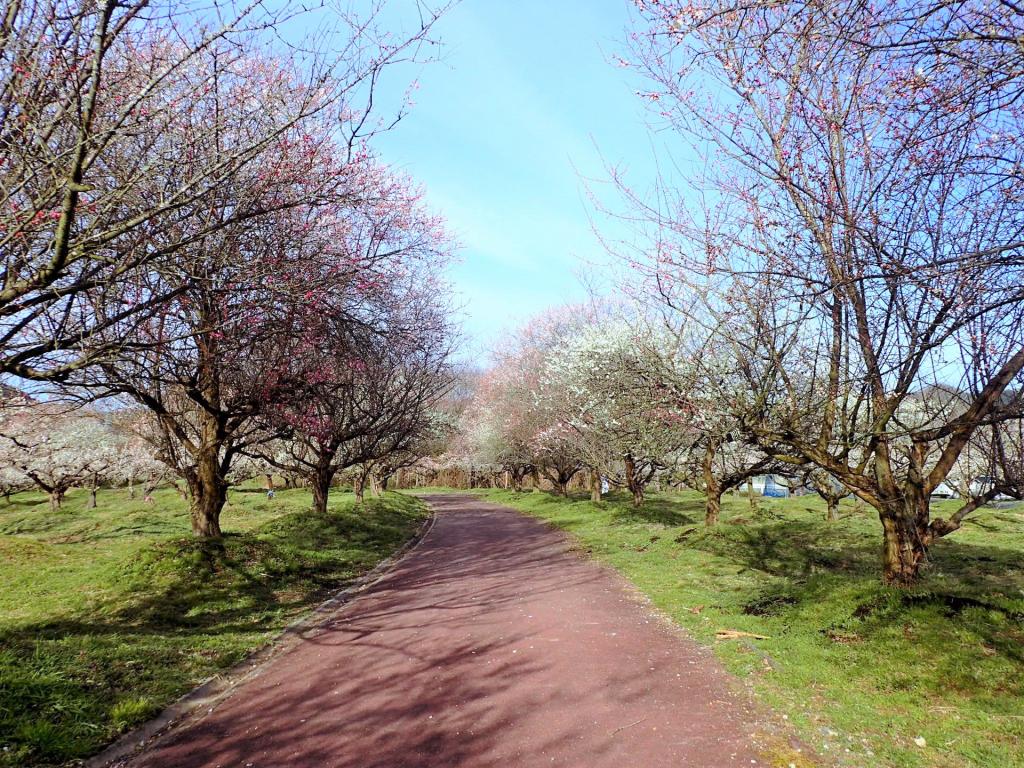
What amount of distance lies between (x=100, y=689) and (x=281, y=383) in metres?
6.18

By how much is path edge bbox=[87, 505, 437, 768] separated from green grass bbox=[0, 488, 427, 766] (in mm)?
111

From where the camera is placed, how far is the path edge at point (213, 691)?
470 centimetres

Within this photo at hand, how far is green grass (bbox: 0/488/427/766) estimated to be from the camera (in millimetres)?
5059

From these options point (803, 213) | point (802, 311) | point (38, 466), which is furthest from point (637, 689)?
point (38, 466)

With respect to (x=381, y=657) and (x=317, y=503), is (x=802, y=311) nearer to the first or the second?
(x=381, y=657)

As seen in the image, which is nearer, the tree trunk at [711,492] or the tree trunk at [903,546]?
the tree trunk at [903,546]

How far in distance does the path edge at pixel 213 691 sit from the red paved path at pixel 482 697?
0.17 meters

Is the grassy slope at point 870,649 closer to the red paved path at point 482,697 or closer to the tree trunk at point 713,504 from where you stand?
the red paved path at point 482,697

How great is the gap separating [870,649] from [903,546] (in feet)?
5.53

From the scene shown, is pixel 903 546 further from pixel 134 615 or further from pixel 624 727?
pixel 134 615

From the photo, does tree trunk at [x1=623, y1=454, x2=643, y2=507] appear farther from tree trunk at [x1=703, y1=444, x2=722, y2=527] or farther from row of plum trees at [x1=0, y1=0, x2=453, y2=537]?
row of plum trees at [x1=0, y1=0, x2=453, y2=537]

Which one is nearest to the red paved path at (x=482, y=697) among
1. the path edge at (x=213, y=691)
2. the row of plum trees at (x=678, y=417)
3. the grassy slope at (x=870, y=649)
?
the path edge at (x=213, y=691)

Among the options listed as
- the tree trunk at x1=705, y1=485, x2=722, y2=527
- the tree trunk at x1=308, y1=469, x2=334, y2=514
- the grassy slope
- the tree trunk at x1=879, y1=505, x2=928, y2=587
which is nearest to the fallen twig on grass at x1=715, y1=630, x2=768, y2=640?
the grassy slope

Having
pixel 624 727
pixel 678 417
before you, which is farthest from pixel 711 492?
pixel 624 727
